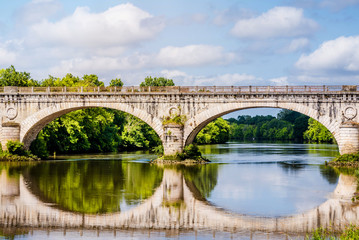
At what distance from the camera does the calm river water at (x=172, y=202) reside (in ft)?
66.8

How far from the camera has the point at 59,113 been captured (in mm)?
50875

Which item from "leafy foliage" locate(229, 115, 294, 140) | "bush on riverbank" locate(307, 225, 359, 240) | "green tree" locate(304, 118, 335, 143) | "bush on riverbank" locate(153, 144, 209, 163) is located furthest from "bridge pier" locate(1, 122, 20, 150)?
"leafy foliage" locate(229, 115, 294, 140)

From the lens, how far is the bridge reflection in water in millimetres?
21078

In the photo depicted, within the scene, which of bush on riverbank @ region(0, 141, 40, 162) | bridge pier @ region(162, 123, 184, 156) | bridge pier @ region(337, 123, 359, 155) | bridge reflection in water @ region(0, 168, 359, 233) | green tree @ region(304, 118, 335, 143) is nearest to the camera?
bridge reflection in water @ region(0, 168, 359, 233)

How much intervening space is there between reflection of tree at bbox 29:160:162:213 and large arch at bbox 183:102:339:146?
537cm

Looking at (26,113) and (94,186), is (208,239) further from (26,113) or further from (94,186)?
(26,113)

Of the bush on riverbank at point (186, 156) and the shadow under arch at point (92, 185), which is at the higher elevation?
the bush on riverbank at point (186, 156)

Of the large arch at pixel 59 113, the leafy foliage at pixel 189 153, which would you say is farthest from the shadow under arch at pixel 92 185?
the large arch at pixel 59 113

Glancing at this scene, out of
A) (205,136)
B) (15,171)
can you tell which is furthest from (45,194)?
(205,136)

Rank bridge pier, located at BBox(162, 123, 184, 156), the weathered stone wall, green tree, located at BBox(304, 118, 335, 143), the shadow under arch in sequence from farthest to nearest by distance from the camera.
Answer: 1. green tree, located at BBox(304, 118, 335, 143)
2. bridge pier, located at BBox(162, 123, 184, 156)
3. the weathered stone wall
4. the shadow under arch

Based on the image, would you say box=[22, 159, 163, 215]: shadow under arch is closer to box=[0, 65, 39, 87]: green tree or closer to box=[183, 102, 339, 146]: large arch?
box=[183, 102, 339, 146]: large arch

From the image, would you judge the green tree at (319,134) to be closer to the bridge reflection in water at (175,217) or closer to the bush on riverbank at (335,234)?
the bridge reflection in water at (175,217)

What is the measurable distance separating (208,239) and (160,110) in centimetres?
2900

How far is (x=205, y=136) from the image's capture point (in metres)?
97.4
